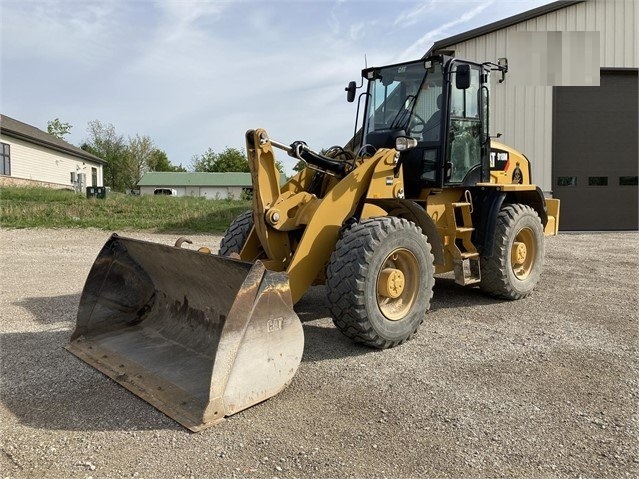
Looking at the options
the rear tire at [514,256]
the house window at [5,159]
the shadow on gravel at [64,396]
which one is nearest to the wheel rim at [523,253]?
the rear tire at [514,256]

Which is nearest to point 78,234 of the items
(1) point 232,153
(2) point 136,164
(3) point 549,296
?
(3) point 549,296

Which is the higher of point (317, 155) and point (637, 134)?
point (637, 134)

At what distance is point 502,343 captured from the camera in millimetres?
4570

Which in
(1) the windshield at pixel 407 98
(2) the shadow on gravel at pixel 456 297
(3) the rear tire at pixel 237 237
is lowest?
(2) the shadow on gravel at pixel 456 297

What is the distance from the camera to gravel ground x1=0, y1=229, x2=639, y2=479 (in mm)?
2617

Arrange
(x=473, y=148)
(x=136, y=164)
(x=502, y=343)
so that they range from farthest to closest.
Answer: (x=136, y=164) < (x=473, y=148) < (x=502, y=343)

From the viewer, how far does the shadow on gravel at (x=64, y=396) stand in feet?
9.94

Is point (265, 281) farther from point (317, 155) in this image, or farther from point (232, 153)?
Answer: point (232, 153)

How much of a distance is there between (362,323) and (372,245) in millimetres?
634

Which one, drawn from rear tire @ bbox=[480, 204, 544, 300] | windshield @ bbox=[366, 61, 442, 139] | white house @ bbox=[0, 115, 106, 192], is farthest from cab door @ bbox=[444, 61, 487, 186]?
white house @ bbox=[0, 115, 106, 192]

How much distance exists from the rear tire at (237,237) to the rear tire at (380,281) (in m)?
1.45

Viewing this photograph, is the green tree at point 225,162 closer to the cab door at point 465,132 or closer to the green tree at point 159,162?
the green tree at point 159,162

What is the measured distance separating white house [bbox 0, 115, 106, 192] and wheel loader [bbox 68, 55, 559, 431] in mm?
26048

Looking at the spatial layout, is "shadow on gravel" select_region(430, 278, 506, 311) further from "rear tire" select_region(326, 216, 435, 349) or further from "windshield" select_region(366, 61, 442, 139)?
"windshield" select_region(366, 61, 442, 139)
